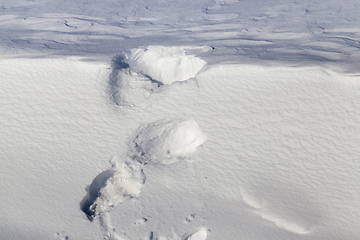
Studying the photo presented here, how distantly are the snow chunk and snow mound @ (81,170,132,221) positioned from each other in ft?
1.19

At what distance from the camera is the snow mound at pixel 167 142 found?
868 millimetres

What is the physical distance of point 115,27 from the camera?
3.94 feet

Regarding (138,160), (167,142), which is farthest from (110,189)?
(167,142)

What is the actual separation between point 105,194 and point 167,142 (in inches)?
9.8

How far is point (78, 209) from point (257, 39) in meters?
0.90

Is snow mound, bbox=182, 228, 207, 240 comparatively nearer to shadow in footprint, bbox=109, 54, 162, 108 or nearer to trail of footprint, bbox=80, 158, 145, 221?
trail of footprint, bbox=80, 158, 145, 221

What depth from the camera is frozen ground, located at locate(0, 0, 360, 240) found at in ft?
2.66

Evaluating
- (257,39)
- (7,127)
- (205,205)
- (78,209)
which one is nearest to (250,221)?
(205,205)

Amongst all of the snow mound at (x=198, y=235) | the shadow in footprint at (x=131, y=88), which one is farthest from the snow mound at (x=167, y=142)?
the snow mound at (x=198, y=235)

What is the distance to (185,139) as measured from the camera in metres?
0.87

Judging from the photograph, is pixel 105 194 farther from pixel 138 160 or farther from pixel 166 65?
pixel 166 65

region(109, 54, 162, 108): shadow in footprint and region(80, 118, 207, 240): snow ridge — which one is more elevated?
region(109, 54, 162, 108): shadow in footprint

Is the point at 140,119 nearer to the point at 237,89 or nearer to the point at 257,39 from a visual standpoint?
the point at 237,89

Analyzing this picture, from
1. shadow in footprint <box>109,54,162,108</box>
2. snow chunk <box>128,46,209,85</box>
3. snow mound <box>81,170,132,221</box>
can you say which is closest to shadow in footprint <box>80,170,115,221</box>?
snow mound <box>81,170,132,221</box>
